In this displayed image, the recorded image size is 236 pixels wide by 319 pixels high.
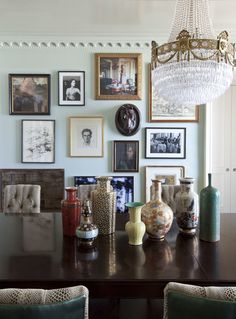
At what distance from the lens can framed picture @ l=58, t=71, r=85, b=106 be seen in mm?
3346

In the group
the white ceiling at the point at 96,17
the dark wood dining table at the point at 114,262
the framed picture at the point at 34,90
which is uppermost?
the white ceiling at the point at 96,17

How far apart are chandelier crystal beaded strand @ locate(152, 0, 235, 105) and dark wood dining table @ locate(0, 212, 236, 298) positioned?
40.3 inches

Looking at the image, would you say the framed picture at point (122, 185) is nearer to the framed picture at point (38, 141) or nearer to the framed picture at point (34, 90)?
the framed picture at point (38, 141)

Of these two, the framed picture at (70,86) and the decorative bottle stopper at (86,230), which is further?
the framed picture at (70,86)

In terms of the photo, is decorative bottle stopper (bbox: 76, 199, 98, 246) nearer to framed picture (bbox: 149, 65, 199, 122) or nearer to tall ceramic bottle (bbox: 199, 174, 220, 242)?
tall ceramic bottle (bbox: 199, 174, 220, 242)

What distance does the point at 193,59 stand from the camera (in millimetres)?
1867

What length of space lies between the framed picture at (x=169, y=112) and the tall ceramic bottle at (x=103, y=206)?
185cm

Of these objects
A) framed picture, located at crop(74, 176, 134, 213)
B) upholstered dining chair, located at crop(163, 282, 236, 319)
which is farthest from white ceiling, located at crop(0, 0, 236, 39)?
upholstered dining chair, located at crop(163, 282, 236, 319)

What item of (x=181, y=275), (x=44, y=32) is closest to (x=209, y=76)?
(x=181, y=275)

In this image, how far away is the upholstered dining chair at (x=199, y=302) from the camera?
787mm

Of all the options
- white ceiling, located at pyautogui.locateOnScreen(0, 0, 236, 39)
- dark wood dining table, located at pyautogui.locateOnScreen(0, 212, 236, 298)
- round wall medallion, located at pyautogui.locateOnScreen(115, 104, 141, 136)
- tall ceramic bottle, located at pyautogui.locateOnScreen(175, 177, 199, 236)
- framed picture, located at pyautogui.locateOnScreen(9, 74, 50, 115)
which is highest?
white ceiling, located at pyautogui.locateOnScreen(0, 0, 236, 39)

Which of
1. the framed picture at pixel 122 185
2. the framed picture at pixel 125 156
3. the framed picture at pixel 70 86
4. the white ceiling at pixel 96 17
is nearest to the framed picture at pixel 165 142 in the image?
the framed picture at pixel 125 156

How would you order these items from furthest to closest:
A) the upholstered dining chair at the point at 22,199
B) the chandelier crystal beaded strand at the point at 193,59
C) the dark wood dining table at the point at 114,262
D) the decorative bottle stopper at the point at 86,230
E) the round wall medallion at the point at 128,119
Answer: the round wall medallion at the point at 128,119 < the upholstered dining chair at the point at 22,199 < the chandelier crystal beaded strand at the point at 193,59 < the decorative bottle stopper at the point at 86,230 < the dark wood dining table at the point at 114,262

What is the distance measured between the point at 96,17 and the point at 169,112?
1341 millimetres
